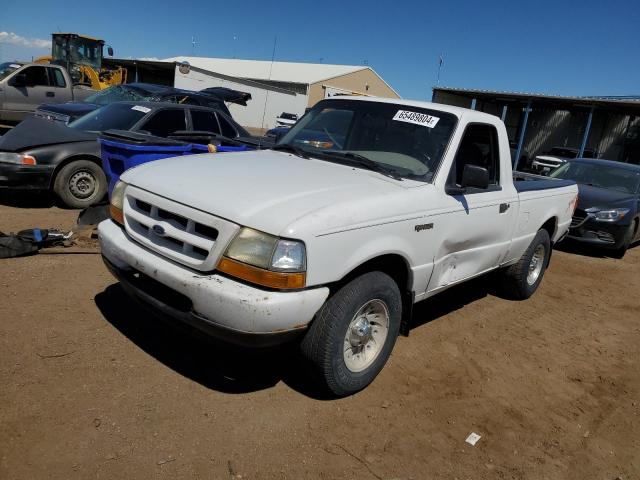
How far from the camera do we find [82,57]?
23516 millimetres

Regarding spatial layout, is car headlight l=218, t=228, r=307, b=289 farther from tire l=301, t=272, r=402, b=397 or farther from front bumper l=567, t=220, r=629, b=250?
front bumper l=567, t=220, r=629, b=250

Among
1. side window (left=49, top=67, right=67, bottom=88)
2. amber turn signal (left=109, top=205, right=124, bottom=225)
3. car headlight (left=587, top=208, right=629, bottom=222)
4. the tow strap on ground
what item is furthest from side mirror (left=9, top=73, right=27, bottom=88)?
car headlight (left=587, top=208, right=629, bottom=222)

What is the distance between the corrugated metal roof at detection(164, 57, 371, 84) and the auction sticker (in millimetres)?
42910

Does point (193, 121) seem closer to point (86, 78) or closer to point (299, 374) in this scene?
point (299, 374)

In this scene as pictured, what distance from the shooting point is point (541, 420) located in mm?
3447

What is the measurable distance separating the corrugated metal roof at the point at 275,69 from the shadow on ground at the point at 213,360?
43.6 meters

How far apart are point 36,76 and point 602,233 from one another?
13729 millimetres

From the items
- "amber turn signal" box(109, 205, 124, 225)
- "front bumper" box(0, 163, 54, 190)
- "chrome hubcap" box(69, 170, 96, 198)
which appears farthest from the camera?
"chrome hubcap" box(69, 170, 96, 198)

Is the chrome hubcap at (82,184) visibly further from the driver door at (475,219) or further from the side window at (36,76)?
the side window at (36,76)

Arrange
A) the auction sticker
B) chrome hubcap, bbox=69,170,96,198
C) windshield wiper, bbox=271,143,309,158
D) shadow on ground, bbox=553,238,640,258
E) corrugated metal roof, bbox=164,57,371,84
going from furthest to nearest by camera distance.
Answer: corrugated metal roof, bbox=164,57,371,84, shadow on ground, bbox=553,238,640,258, chrome hubcap, bbox=69,170,96,198, windshield wiper, bbox=271,143,309,158, the auction sticker

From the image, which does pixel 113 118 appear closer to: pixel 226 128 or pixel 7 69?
pixel 226 128

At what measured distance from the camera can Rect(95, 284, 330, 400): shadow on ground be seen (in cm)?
331

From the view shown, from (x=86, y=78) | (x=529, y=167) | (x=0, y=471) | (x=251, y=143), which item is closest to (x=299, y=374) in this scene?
(x=0, y=471)

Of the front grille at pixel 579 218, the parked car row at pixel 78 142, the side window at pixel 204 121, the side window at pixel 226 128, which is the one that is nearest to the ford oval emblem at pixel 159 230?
the parked car row at pixel 78 142
